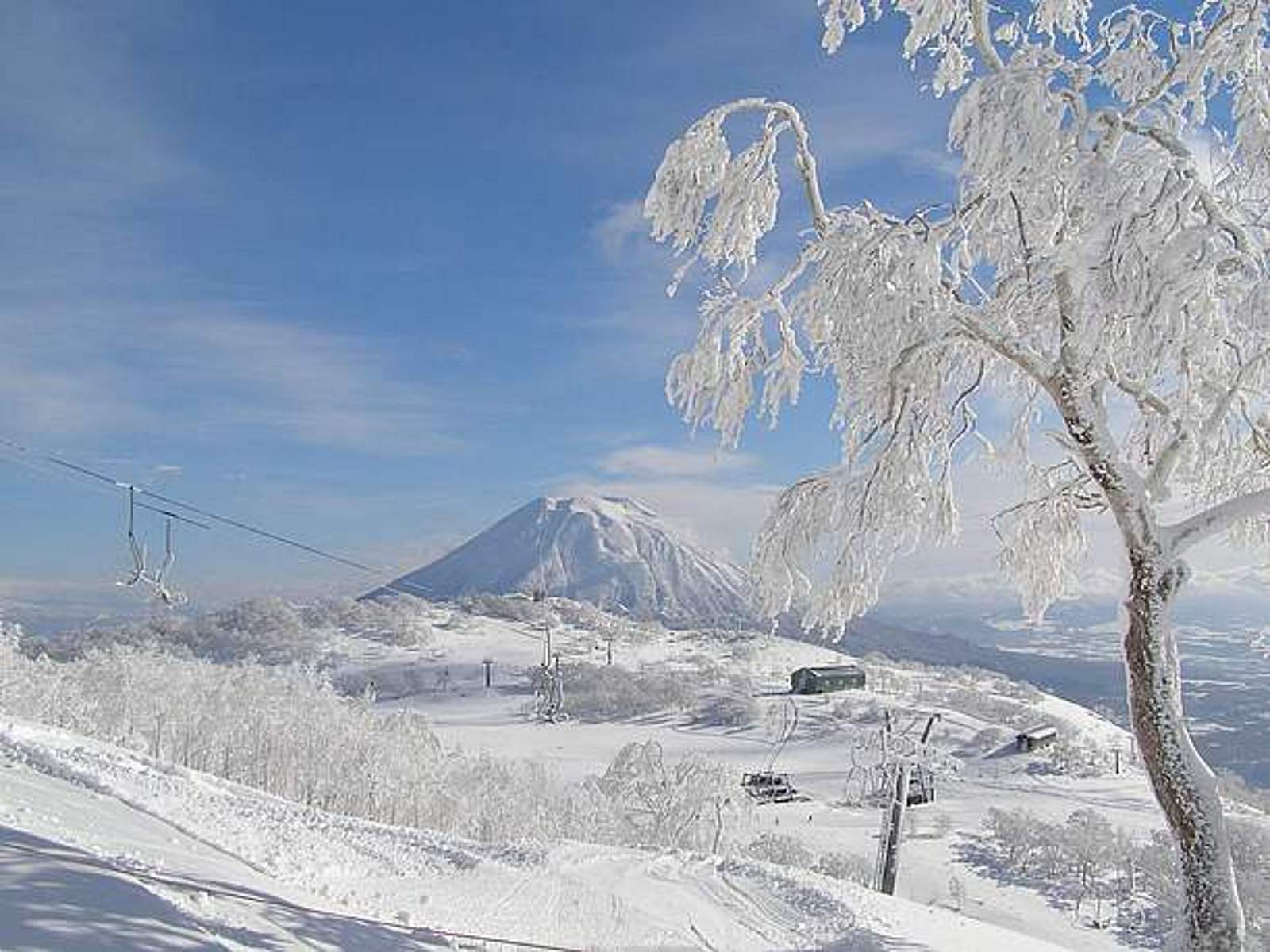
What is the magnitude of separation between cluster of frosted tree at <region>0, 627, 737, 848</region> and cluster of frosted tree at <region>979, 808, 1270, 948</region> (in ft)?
61.7

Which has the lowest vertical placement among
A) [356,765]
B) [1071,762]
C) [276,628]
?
[1071,762]

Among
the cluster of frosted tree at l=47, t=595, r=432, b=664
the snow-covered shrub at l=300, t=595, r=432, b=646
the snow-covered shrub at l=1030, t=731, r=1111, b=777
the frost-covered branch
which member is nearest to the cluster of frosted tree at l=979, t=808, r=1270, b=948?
the snow-covered shrub at l=1030, t=731, r=1111, b=777

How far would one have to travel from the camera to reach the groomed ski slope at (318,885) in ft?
17.0

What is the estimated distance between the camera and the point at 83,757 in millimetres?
16000

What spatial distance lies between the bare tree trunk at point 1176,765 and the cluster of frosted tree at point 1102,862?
121 feet

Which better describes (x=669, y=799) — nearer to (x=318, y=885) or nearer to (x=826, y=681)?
(x=318, y=885)

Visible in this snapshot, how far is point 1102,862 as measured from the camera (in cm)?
5556

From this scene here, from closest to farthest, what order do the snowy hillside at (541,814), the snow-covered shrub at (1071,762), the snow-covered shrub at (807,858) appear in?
the snowy hillside at (541,814) < the snow-covered shrub at (807,858) < the snow-covered shrub at (1071,762)

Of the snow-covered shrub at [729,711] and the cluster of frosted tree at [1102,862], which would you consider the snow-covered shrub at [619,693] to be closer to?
the snow-covered shrub at [729,711]

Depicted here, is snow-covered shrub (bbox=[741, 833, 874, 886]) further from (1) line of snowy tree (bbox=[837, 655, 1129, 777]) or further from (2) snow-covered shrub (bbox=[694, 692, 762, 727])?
(2) snow-covered shrub (bbox=[694, 692, 762, 727])

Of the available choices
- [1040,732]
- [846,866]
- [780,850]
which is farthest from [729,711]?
[780,850]

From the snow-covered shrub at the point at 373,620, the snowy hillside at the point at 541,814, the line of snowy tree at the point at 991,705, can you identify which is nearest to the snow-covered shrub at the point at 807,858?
the snowy hillside at the point at 541,814

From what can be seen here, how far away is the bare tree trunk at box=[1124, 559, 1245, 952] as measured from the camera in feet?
21.7

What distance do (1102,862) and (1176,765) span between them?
5692 centimetres
